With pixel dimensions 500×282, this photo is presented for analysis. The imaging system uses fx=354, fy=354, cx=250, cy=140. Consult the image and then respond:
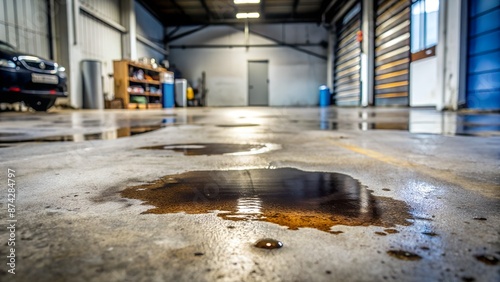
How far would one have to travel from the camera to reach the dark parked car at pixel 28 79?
Answer: 5.92 metres

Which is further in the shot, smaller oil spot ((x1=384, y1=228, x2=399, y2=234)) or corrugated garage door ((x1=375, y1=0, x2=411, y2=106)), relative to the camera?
corrugated garage door ((x1=375, y1=0, x2=411, y2=106))

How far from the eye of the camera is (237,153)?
1692 millimetres

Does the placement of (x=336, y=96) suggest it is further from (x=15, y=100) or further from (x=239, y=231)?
(x=239, y=231)

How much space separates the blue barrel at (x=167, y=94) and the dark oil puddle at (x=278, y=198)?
12686 mm

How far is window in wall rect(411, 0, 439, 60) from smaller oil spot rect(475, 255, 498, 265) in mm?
8463

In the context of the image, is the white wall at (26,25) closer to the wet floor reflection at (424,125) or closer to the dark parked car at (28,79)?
the dark parked car at (28,79)

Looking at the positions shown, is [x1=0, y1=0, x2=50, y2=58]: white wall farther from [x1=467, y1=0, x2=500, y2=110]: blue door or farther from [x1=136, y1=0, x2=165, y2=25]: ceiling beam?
[x1=467, y1=0, x2=500, y2=110]: blue door

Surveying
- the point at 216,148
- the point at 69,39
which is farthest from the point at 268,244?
the point at 69,39

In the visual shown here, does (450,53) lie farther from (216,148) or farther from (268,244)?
(268,244)

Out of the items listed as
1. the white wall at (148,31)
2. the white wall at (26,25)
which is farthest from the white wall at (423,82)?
the white wall at (148,31)

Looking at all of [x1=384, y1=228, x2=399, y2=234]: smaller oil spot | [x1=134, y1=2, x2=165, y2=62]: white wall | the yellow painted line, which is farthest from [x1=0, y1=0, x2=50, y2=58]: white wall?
[x1=384, y1=228, x2=399, y2=234]: smaller oil spot

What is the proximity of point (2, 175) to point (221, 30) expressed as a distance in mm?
17103

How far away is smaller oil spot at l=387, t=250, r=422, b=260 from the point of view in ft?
1.71

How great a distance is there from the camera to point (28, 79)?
6273 mm
